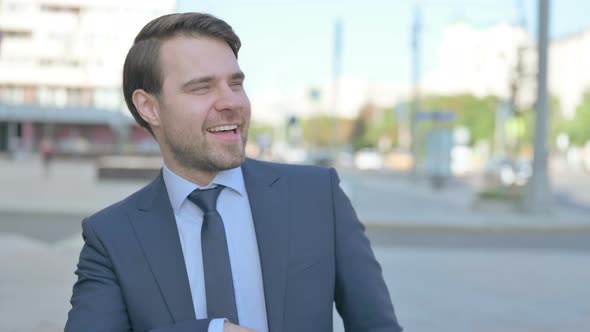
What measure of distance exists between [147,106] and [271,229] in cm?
42

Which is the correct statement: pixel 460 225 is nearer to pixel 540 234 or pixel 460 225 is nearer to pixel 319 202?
pixel 540 234

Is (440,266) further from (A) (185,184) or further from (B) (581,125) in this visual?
(B) (581,125)

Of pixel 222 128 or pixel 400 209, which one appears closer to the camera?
pixel 222 128

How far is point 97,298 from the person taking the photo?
1842 millimetres

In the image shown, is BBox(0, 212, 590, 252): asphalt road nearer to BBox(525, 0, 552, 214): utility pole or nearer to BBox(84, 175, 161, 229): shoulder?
BBox(525, 0, 552, 214): utility pole

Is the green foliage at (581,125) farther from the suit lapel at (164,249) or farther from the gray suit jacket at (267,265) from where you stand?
the suit lapel at (164,249)

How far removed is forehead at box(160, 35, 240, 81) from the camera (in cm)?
184

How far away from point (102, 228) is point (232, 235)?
301mm

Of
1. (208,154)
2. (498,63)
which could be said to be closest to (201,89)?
(208,154)

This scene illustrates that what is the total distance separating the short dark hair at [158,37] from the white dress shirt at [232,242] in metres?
0.22

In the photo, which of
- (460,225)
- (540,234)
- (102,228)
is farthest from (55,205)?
(102,228)

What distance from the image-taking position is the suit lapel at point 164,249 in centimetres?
183

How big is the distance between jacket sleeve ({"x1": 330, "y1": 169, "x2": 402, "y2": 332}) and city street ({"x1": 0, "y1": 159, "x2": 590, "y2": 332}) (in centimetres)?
438

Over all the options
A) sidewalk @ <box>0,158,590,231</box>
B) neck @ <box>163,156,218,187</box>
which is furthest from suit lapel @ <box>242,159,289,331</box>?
sidewalk @ <box>0,158,590,231</box>
